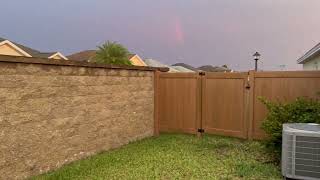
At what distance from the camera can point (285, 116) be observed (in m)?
6.31

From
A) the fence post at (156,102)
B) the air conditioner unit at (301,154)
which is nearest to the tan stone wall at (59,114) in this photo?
the fence post at (156,102)

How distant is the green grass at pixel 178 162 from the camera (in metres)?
5.08

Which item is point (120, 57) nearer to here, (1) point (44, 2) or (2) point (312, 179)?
(1) point (44, 2)

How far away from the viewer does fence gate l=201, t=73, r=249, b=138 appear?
26.7ft

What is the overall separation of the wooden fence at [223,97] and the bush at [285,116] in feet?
Result: 3.26

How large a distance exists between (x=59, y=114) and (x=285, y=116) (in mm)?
4063

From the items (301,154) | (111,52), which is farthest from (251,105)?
(111,52)

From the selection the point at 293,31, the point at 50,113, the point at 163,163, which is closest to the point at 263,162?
the point at 163,163

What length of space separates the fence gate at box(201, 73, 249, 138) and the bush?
57.8 inches

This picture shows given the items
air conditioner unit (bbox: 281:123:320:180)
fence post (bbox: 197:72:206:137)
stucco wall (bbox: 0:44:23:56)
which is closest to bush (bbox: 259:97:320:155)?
air conditioner unit (bbox: 281:123:320:180)

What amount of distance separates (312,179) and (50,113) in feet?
12.9

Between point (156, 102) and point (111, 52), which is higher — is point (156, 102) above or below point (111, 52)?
below

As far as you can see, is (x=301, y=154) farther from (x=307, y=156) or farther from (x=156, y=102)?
(x=156, y=102)

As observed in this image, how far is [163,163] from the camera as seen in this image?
18.9ft
